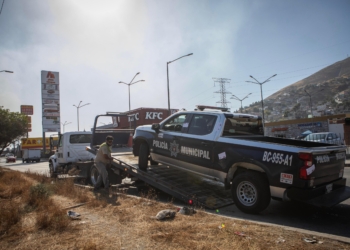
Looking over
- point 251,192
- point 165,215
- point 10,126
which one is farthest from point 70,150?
point 10,126

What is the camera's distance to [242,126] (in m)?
6.51

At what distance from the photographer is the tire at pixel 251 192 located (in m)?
5.05

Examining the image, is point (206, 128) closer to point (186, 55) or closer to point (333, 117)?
point (186, 55)

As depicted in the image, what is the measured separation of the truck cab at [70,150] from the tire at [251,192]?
797cm

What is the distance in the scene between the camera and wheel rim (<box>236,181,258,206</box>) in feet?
17.2

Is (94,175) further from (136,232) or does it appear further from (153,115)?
(153,115)

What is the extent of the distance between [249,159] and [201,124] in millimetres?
1575

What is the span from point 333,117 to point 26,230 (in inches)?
1749

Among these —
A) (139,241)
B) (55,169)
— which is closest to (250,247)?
(139,241)

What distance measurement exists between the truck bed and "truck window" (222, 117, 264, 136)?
1534 millimetres

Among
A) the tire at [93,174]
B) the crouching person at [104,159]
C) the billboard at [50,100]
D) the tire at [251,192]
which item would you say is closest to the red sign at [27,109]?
the billboard at [50,100]

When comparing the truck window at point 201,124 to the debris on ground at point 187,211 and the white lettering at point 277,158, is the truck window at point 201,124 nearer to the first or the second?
the white lettering at point 277,158

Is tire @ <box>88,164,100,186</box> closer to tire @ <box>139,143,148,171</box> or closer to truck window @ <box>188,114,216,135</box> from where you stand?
tire @ <box>139,143,148,171</box>

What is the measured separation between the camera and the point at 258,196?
509 cm
